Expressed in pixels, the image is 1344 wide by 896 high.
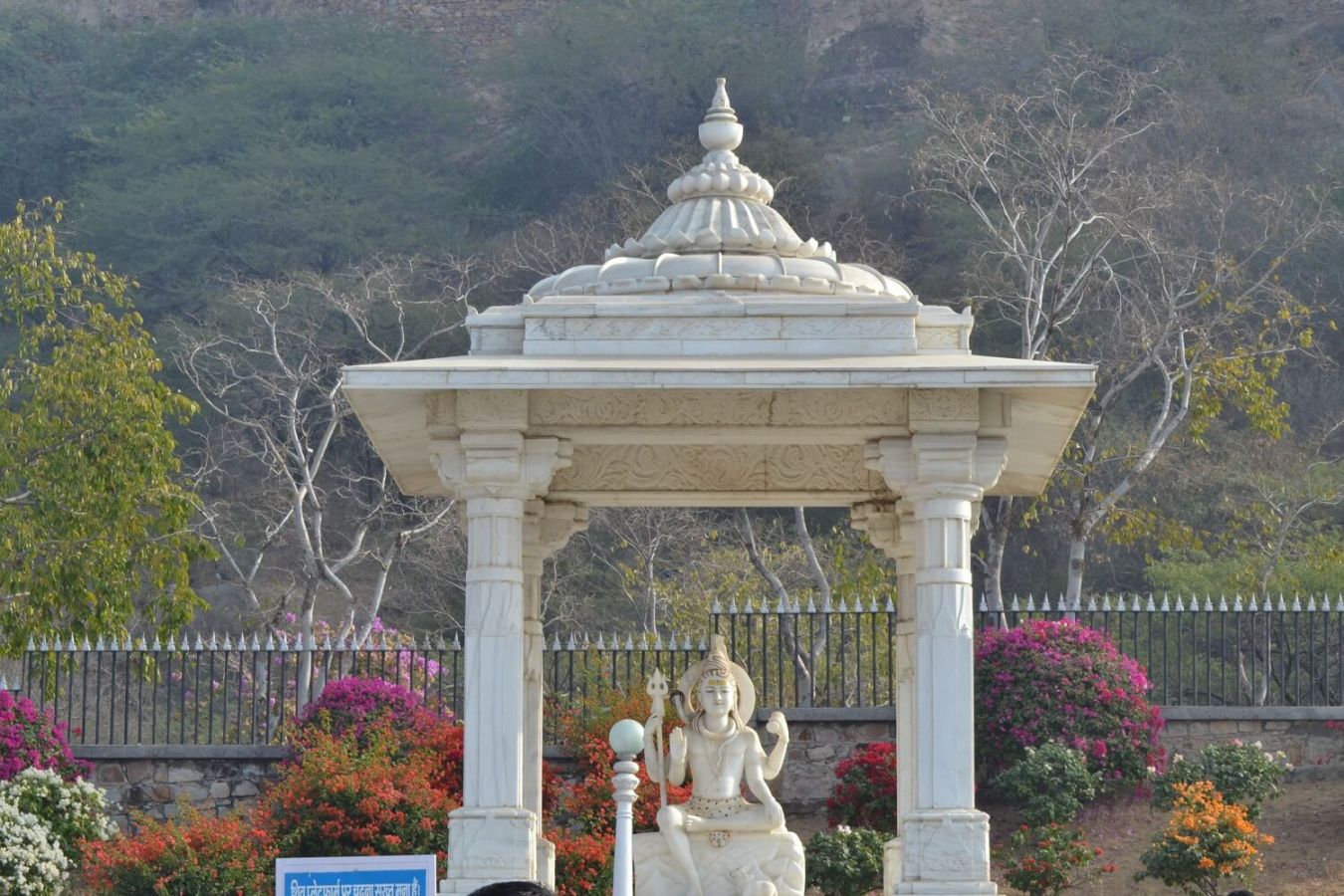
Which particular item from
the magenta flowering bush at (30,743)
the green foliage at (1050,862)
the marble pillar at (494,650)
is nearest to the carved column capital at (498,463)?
the marble pillar at (494,650)

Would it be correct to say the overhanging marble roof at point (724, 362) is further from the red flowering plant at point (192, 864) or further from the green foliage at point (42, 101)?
the green foliage at point (42, 101)

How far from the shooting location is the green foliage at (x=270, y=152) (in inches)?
1374

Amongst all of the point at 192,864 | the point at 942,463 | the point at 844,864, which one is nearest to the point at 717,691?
the point at 942,463

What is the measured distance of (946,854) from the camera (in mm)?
9398

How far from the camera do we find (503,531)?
32.0 ft

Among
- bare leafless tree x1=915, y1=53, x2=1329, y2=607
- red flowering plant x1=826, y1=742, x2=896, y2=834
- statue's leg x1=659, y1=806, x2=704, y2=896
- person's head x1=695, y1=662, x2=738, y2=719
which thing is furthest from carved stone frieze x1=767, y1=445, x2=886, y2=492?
bare leafless tree x1=915, y1=53, x2=1329, y2=607

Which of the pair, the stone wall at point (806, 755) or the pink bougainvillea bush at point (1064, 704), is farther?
the stone wall at point (806, 755)

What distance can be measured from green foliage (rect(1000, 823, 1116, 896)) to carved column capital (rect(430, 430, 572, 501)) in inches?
186

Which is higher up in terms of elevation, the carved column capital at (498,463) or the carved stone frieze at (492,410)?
the carved stone frieze at (492,410)

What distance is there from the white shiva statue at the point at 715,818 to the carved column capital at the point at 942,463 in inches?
52.0

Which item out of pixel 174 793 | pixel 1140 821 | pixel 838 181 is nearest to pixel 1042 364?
pixel 1140 821

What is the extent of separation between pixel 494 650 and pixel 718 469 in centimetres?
240

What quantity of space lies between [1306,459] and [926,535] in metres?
16.9

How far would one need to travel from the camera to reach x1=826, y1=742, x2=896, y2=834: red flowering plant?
47.2 feet
